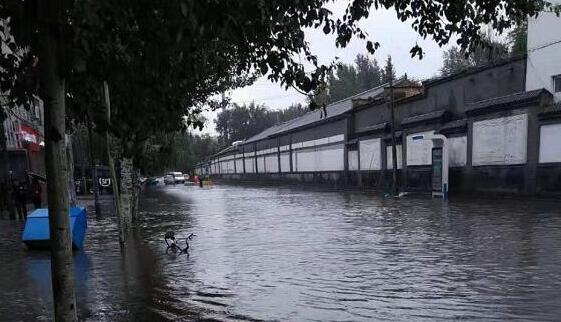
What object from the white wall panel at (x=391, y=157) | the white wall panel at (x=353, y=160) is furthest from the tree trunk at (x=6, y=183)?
the white wall panel at (x=353, y=160)

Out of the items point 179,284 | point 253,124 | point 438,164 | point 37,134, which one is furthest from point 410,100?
point 253,124

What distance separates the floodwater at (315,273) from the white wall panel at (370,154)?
21.1 m

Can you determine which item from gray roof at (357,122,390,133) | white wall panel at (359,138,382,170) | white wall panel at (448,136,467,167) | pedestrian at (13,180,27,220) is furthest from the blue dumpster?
white wall panel at (359,138,382,170)

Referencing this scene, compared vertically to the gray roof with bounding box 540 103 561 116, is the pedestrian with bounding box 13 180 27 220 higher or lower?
lower

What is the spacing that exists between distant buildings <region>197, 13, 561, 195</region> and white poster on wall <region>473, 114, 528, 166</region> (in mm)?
44

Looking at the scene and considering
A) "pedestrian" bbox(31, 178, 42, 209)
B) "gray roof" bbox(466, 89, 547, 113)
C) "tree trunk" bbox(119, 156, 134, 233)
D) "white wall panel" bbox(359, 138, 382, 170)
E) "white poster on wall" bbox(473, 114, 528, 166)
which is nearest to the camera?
"tree trunk" bbox(119, 156, 134, 233)

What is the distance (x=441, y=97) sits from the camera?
103 ft

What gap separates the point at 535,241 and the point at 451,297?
588 cm

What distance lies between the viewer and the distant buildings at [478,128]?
23.6 metres

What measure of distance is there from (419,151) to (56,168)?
1201 inches

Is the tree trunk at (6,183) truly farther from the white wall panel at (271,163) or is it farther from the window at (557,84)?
the white wall panel at (271,163)

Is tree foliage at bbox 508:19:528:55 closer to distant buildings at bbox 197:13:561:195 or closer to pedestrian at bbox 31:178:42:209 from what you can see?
distant buildings at bbox 197:13:561:195

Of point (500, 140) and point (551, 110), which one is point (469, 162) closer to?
point (500, 140)

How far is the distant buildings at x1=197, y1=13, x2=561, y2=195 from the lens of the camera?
23641mm
